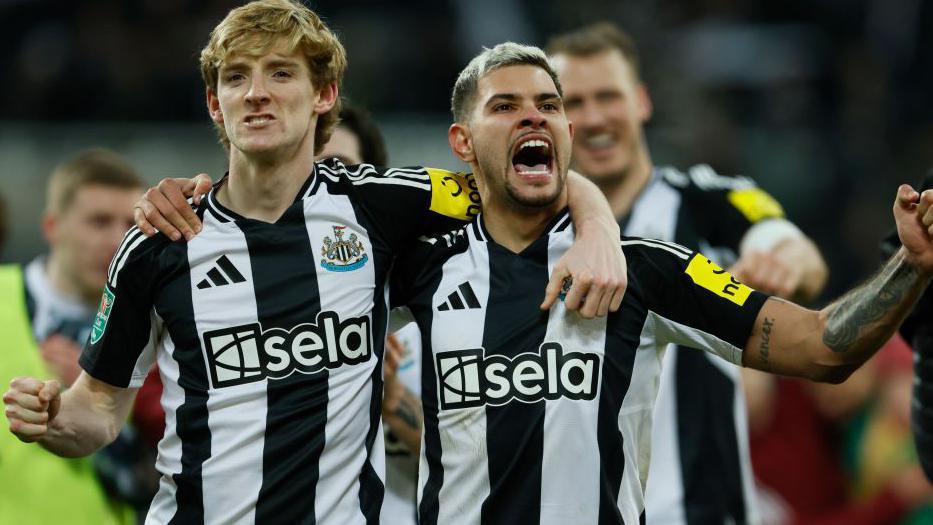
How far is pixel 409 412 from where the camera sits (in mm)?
4000

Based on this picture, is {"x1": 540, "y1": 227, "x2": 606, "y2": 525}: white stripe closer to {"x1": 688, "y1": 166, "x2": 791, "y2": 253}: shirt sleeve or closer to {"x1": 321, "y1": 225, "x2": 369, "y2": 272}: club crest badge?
{"x1": 321, "y1": 225, "x2": 369, "y2": 272}: club crest badge

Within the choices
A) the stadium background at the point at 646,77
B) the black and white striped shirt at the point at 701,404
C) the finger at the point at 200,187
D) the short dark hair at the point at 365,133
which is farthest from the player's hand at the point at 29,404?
the stadium background at the point at 646,77

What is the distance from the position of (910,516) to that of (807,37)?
5699 millimetres

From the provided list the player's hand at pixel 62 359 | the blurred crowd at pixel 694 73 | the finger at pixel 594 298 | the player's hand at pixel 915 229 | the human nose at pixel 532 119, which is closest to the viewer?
the player's hand at pixel 915 229

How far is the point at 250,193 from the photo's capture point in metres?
3.57

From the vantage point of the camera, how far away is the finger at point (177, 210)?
11.5 feet

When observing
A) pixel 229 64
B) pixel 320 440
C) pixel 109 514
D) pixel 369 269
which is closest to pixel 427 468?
pixel 320 440

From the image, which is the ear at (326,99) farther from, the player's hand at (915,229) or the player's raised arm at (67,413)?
the player's hand at (915,229)

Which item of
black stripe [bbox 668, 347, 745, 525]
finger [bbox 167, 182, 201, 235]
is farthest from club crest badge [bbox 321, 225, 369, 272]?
black stripe [bbox 668, 347, 745, 525]

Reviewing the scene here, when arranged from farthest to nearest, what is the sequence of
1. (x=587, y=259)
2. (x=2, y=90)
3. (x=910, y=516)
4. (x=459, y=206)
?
1. (x=2, y=90)
2. (x=910, y=516)
3. (x=459, y=206)
4. (x=587, y=259)

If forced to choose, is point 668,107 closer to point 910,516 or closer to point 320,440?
point 910,516

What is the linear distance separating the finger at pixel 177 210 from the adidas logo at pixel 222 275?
11 cm

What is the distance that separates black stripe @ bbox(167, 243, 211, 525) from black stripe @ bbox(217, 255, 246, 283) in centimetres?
9

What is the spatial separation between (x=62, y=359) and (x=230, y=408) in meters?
1.30
